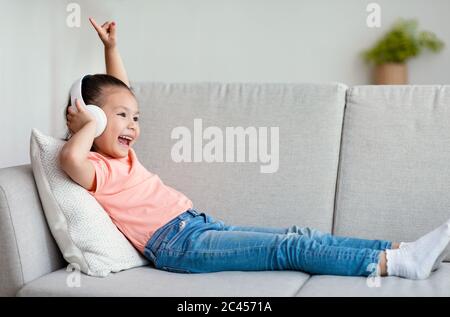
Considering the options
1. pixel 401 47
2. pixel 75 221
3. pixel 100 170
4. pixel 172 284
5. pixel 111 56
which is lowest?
pixel 172 284

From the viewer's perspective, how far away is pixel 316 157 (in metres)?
2.30

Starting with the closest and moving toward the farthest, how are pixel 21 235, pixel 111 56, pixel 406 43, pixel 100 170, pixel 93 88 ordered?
pixel 21 235, pixel 100 170, pixel 93 88, pixel 111 56, pixel 406 43

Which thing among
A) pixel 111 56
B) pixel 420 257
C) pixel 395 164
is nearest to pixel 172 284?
pixel 420 257

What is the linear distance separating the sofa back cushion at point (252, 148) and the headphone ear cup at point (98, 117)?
310 mm

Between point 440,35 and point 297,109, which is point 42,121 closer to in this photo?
point 297,109

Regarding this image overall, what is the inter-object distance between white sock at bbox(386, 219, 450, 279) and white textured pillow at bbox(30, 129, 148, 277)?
674 millimetres

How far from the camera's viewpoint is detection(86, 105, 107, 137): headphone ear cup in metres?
2.07

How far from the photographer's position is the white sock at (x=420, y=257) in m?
1.88

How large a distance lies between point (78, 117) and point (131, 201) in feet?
0.87

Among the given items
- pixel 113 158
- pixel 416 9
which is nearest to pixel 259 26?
pixel 416 9

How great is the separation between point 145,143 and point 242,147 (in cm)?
30

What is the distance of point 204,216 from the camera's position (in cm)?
216

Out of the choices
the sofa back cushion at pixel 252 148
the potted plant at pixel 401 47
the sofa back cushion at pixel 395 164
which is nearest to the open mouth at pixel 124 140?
the sofa back cushion at pixel 252 148

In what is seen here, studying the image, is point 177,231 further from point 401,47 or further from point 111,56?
point 401,47
